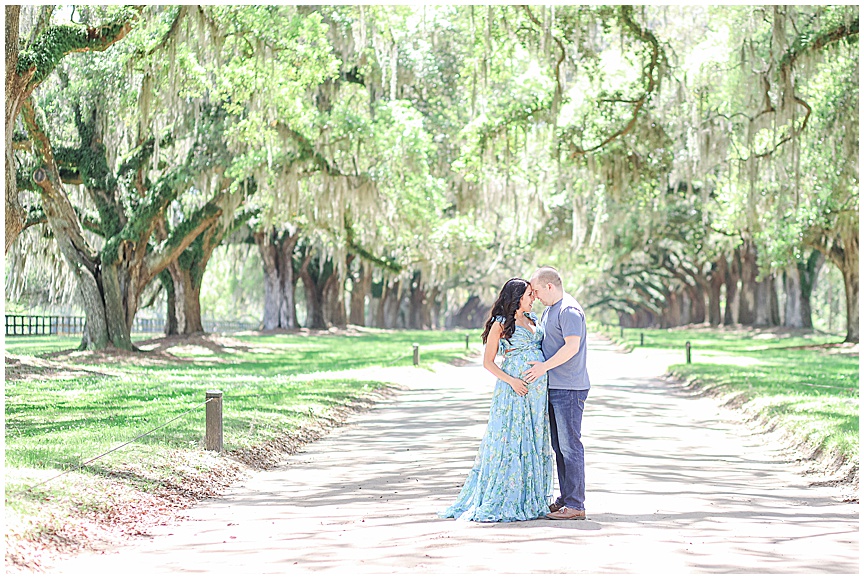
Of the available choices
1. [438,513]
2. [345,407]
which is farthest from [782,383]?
[438,513]

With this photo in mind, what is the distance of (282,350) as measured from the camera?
36.9 m

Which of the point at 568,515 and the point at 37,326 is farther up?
the point at 37,326

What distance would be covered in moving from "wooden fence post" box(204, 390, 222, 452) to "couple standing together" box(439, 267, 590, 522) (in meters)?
3.77

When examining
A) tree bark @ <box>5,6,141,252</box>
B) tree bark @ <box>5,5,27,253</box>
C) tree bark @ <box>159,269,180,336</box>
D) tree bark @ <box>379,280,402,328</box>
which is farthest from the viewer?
tree bark @ <box>379,280,402,328</box>

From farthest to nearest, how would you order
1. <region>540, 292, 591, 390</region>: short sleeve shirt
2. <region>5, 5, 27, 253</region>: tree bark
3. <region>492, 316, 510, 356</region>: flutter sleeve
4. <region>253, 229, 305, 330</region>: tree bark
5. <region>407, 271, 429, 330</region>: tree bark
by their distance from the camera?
<region>407, 271, 429, 330</region>: tree bark, <region>253, 229, 305, 330</region>: tree bark, <region>5, 5, 27, 253</region>: tree bark, <region>492, 316, 510, 356</region>: flutter sleeve, <region>540, 292, 591, 390</region>: short sleeve shirt

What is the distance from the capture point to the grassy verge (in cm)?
816

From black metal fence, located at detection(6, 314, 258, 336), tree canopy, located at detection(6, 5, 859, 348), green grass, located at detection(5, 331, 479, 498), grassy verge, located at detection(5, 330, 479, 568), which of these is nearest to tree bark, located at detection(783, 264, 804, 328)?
tree canopy, located at detection(6, 5, 859, 348)

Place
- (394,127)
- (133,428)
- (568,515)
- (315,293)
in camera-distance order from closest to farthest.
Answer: (568,515), (133,428), (394,127), (315,293)

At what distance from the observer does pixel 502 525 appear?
320 inches

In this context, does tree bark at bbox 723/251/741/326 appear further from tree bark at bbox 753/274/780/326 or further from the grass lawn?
the grass lawn

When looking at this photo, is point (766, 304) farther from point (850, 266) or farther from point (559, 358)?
point (559, 358)

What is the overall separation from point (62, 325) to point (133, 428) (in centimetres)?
4473

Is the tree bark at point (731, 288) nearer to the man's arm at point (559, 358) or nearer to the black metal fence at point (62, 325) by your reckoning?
the black metal fence at point (62, 325)

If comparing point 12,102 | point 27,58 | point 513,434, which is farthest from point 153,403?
point 513,434
